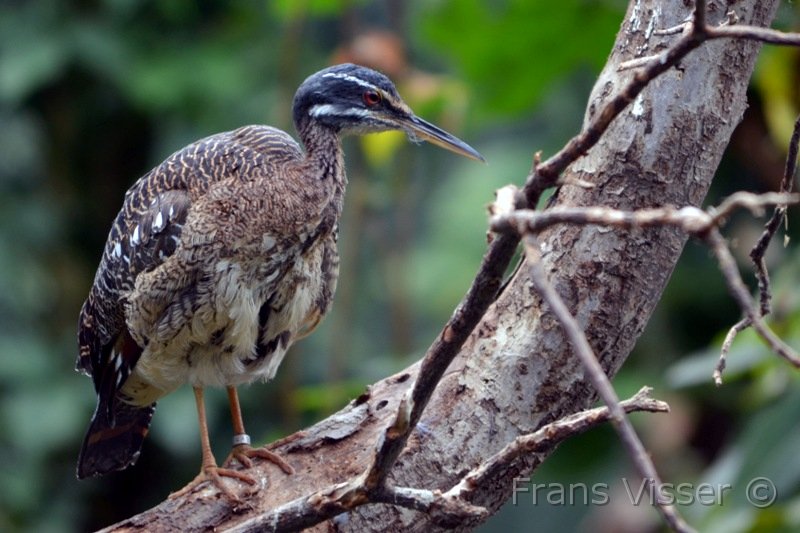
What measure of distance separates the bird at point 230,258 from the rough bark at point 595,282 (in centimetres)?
50

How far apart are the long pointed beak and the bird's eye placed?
11cm

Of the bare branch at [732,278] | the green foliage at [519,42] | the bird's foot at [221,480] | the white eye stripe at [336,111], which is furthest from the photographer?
the green foliage at [519,42]

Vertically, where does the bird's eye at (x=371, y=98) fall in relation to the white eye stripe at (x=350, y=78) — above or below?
below

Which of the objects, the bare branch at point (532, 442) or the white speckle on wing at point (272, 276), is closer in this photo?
the bare branch at point (532, 442)

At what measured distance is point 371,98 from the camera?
3996 mm

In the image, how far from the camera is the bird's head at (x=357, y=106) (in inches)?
156

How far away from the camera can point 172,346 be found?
147 inches

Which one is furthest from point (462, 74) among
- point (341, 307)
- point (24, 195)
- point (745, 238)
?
point (24, 195)

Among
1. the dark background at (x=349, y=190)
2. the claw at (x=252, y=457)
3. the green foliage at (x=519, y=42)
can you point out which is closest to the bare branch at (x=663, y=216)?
the claw at (x=252, y=457)

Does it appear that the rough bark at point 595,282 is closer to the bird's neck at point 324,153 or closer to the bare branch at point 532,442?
the bare branch at point 532,442

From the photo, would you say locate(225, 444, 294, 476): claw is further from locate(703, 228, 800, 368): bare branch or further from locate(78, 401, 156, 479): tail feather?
locate(703, 228, 800, 368): bare branch

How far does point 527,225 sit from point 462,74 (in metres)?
3.92

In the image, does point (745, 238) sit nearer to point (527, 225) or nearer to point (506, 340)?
point (506, 340)

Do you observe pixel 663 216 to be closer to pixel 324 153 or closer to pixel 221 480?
pixel 221 480
